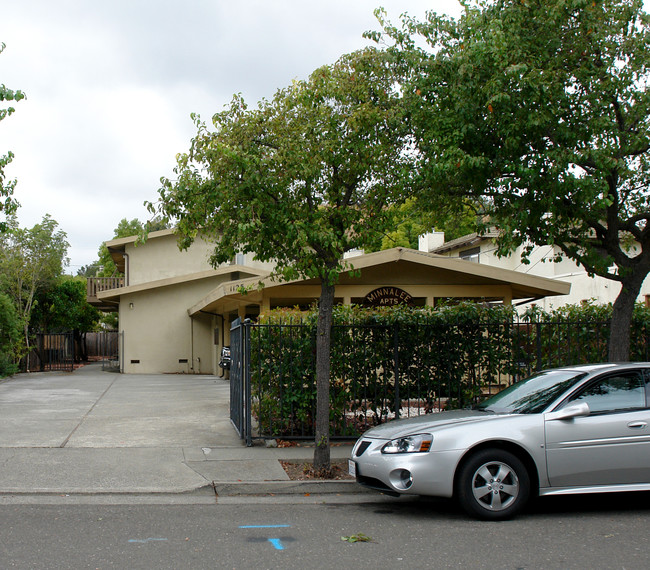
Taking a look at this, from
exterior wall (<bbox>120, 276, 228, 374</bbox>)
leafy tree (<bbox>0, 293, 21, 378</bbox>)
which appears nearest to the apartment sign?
exterior wall (<bbox>120, 276, 228, 374</bbox>)

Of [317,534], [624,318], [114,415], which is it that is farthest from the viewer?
[114,415]

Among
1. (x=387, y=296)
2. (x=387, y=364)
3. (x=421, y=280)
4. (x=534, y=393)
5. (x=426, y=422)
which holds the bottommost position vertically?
(x=426, y=422)

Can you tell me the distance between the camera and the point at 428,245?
37.3 metres

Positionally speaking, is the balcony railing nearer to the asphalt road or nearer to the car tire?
the asphalt road

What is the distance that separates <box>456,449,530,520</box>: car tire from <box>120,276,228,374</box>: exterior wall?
2192 centimetres

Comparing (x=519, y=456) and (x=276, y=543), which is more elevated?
(x=519, y=456)

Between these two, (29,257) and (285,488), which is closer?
(285,488)

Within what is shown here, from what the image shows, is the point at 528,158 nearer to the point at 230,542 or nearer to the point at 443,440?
the point at 443,440

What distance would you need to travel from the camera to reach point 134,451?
9703 millimetres

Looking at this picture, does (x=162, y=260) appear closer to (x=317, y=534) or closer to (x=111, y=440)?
(x=111, y=440)

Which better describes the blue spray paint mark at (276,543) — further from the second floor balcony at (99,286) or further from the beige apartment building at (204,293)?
the second floor balcony at (99,286)

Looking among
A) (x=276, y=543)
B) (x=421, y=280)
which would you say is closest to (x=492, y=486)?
(x=276, y=543)

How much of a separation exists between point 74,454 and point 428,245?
2949 cm

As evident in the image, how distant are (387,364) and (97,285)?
25853 mm
